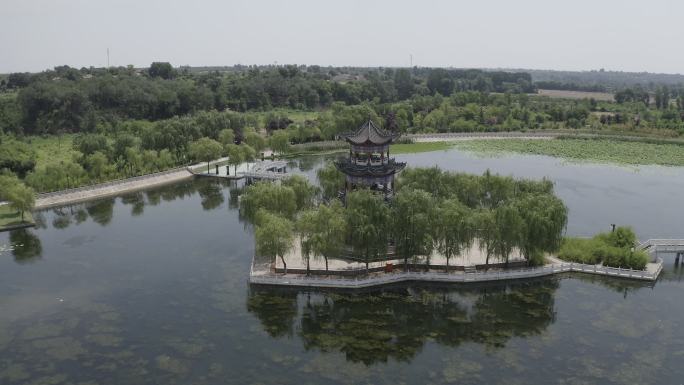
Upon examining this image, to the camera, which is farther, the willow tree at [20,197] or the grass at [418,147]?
the grass at [418,147]

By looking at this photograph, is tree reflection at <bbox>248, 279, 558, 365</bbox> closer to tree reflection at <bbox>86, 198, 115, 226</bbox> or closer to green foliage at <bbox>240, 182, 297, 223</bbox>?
green foliage at <bbox>240, 182, 297, 223</bbox>

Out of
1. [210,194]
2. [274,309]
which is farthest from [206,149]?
[274,309]

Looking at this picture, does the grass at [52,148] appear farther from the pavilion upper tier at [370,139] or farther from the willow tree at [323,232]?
the willow tree at [323,232]

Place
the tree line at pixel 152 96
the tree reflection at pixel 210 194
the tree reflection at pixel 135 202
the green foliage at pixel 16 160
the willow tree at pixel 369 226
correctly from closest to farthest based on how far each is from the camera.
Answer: the willow tree at pixel 369 226, the tree reflection at pixel 135 202, the tree reflection at pixel 210 194, the green foliage at pixel 16 160, the tree line at pixel 152 96

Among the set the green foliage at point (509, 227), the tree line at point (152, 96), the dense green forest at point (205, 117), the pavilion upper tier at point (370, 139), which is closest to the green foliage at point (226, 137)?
the dense green forest at point (205, 117)

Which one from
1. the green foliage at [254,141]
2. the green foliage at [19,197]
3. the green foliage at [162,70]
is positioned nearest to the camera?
the green foliage at [19,197]

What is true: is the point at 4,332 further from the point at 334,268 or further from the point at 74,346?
the point at 334,268
